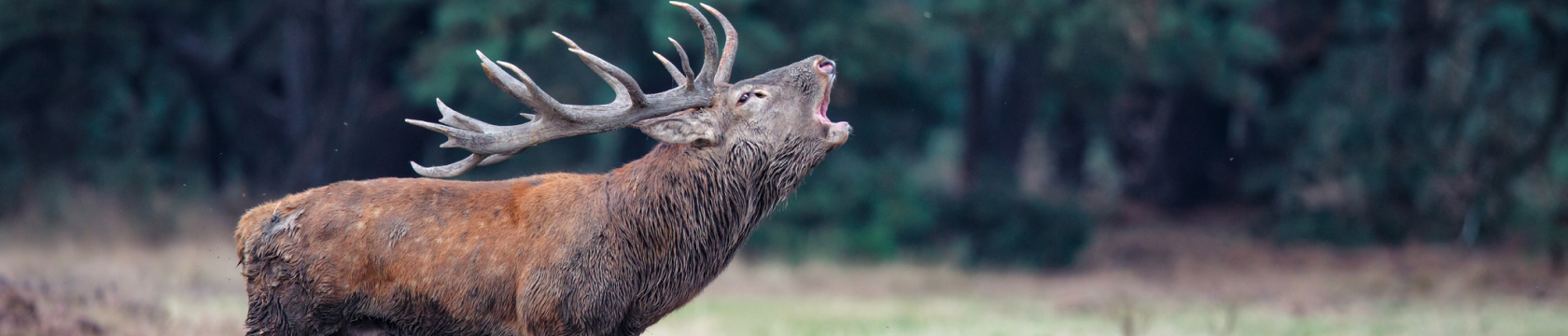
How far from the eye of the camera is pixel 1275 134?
2095 centimetres

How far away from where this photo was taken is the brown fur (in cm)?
559

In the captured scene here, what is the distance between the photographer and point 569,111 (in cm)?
609

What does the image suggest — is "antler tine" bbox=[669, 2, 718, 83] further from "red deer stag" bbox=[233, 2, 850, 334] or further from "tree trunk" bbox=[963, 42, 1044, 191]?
"tree trunk" bbox=[963, 42, 1044, 191]

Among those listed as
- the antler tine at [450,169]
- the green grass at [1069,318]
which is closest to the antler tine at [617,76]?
the antler tine at [450,169]

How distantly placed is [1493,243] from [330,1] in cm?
1662

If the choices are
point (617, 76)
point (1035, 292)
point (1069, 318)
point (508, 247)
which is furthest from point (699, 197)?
point (1035, 292)

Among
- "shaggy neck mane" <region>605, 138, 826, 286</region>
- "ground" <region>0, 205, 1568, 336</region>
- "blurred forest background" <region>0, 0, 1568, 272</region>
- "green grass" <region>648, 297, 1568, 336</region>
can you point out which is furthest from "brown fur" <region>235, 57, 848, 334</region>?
"blurred forest background" <region>0, 0, 1568, 272</region>

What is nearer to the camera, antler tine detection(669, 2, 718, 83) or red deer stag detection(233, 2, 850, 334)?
red deer stag detection(233, 2, 850, 334)

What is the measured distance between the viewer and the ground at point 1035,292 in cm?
1052

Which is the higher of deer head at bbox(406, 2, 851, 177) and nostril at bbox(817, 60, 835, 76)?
nostril at bbox(817, 60, 835, 76)

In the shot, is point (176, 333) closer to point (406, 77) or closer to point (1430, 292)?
point (406, 77)

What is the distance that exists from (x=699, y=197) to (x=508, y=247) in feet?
2.88

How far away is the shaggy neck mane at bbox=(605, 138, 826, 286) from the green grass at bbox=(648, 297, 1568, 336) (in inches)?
185

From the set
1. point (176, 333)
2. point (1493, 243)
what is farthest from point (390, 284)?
point (1493, 243)
